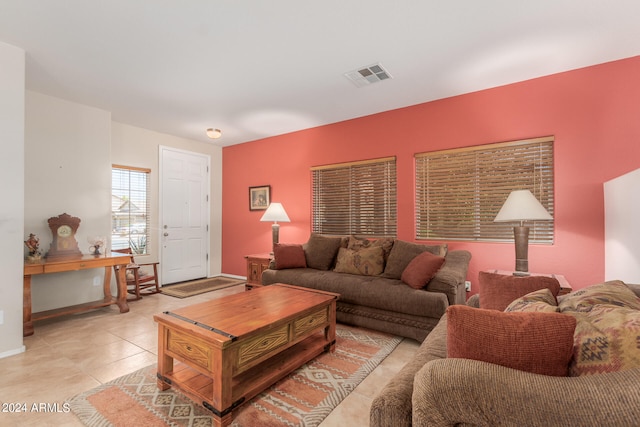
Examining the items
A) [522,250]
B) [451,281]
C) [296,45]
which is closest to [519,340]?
[451,281]

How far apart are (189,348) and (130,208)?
12.0 ft

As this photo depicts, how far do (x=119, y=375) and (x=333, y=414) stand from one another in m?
1.62

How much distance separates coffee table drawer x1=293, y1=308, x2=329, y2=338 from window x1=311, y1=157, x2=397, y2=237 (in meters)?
1.83

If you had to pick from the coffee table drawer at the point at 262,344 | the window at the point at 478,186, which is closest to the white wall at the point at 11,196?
the coffee table drawer at the point at 262,344

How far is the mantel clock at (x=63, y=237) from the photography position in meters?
3.46

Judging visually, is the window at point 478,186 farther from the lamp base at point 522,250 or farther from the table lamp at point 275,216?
the table lamp at point 275,216

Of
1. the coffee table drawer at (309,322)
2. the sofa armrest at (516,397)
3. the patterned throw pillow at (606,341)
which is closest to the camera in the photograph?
the sofa armrest at (516,397)

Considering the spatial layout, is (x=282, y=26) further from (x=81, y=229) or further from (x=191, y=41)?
(x=81, y=229)

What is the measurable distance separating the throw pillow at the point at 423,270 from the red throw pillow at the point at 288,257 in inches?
57.9

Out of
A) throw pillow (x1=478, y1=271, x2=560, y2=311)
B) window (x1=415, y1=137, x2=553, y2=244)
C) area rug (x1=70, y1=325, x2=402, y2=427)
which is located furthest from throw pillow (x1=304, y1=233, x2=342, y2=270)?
throw pillow (x1=478, y1=271, x2=560, y2=311)

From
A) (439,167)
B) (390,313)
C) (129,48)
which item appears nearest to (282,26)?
(129,48)

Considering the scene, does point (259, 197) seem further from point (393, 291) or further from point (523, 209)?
point (523, 209)

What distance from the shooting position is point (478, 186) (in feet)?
11.0

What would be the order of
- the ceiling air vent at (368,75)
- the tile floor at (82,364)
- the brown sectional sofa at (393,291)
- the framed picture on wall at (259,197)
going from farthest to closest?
1. the framed picture on wall at (259,197)
2. the ceiling air vent at (368,75)
3. the brown sectional sofa at (393,291)
4. the tile floor at (82,364)
